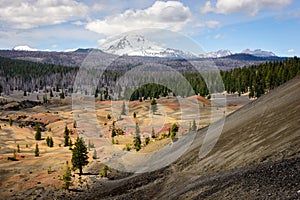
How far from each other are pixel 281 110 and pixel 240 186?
14630 mm

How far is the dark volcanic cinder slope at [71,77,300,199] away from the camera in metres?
13.6

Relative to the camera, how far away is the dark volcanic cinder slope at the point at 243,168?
13.6 metres

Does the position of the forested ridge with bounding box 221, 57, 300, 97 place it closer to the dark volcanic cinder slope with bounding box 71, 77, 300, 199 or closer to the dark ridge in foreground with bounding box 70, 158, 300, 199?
the dark volcanic cinder slope with bounding box 71, 77, 300, 199

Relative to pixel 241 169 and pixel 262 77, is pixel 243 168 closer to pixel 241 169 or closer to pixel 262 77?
pixel 241 169

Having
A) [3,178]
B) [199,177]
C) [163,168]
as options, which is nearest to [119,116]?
[3,178]

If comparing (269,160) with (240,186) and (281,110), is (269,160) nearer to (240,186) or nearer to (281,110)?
(240,186)

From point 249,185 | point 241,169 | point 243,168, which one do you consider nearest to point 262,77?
point 243,168

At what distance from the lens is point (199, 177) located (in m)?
20.5

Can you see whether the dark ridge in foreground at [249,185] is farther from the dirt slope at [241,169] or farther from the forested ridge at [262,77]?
the forested ridge at [262,77]

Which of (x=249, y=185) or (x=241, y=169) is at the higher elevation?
(x=249, y=185)

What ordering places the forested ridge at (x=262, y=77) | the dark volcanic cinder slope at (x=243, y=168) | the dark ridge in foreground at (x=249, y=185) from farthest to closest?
the forested ridge at (x=262, y=77) → the dark volcanic cinder slope at (x=243, y=168) → the dark ridge in foreground at (x=249, y=185)

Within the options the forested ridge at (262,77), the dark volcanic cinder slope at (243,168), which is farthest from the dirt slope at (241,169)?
the forested ridge at (262,77)

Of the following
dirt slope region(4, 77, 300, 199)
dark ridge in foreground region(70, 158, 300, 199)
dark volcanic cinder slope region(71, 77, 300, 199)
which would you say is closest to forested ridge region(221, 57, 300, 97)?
dark volcanic cinder slope region(71, 77, 300, 199)

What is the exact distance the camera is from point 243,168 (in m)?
17.9
